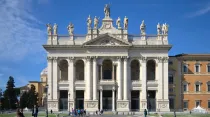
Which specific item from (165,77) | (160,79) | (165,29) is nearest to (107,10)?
(165,29)

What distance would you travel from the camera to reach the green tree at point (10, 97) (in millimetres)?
92688

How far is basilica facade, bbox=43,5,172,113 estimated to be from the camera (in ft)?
249

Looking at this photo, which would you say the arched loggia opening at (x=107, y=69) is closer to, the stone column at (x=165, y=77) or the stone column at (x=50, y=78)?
the stone column at (x=50, y=78)

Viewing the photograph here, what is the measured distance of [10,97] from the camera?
94750 mm

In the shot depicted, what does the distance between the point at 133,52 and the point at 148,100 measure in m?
10.4

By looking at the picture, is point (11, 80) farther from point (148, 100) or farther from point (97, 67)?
point (148, 100)

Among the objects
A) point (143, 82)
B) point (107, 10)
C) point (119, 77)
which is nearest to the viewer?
point (119, 77)

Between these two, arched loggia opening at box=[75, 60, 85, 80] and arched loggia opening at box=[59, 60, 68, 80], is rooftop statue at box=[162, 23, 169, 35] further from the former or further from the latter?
arched loggia opening at box=[59, 60, 68, 80]

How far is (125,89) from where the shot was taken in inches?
2987

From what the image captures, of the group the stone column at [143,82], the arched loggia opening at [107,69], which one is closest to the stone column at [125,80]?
the stone column at [143,82]

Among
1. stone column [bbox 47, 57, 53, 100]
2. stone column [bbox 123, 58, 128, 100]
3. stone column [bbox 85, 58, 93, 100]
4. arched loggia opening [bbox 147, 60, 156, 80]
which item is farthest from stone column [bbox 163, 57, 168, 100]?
stone column [bbox 47, 57, 53, 100]

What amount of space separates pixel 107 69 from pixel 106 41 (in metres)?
6.47

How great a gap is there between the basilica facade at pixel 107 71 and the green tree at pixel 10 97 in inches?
796

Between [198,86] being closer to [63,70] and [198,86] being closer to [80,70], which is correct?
[80,70]
